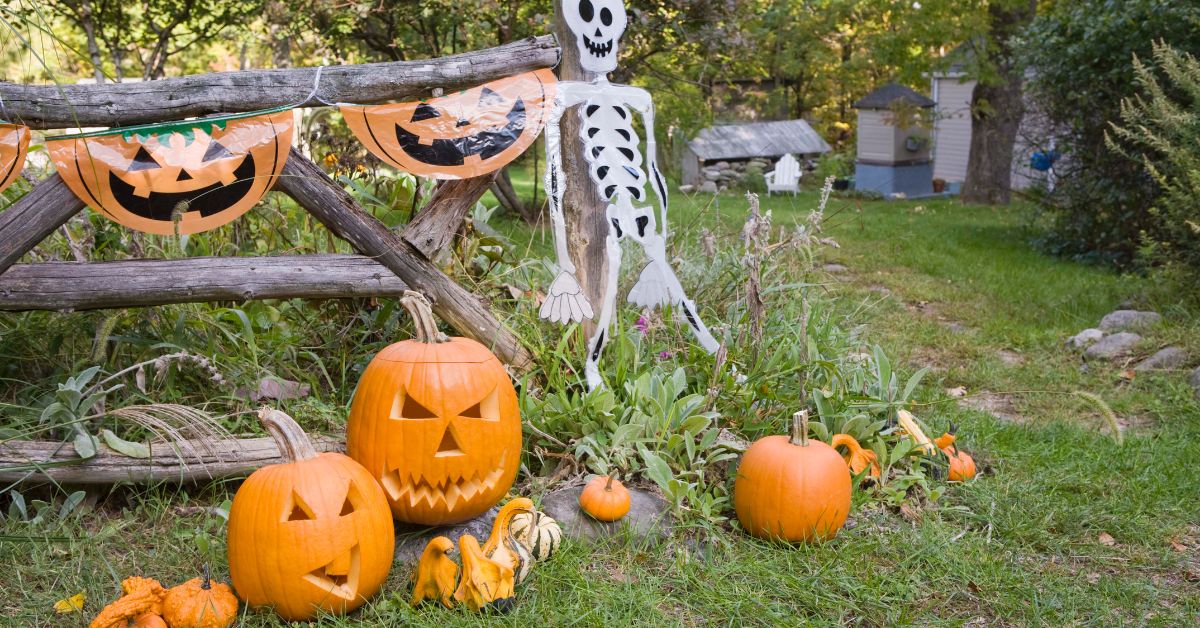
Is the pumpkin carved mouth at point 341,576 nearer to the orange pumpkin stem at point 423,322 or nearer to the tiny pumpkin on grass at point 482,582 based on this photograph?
the tiny pumpkin on grass at point 482,582

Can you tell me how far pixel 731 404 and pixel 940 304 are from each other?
3714 mm

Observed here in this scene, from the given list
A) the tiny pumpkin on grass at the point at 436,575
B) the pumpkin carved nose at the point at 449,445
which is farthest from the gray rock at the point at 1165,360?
the tiny pumpkin on grass at the point at 436,575

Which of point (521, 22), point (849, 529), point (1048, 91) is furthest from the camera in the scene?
point (1048, 91)

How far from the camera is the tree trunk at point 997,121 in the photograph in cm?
1206

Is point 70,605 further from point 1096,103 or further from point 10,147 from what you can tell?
point 1096,103

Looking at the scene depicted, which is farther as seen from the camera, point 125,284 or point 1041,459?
point 1041,459

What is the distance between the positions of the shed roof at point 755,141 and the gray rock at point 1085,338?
10826 millimetres

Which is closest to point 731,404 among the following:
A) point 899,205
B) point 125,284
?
point 125,284

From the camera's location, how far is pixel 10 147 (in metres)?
2.72

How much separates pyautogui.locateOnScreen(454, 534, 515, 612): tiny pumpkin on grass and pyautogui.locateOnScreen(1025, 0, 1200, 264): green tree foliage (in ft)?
21.6

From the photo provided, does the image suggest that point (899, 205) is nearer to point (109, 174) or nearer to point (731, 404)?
point (731, 404)

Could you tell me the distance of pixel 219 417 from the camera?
3.16 m

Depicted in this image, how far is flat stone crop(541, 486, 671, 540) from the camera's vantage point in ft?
9.43

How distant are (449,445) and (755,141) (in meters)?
15.4
